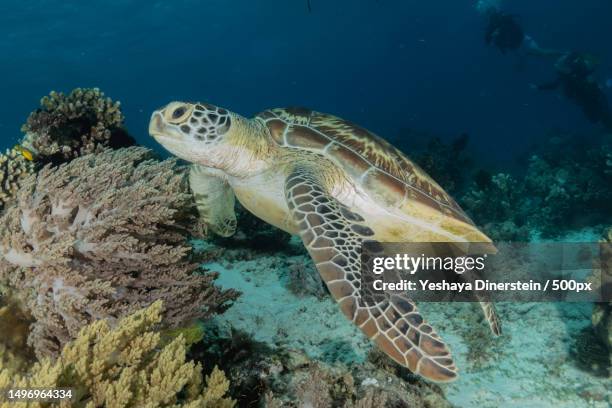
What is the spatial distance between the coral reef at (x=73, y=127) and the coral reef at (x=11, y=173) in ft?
1.64

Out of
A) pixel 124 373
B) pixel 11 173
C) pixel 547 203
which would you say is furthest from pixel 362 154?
pixel 547 203

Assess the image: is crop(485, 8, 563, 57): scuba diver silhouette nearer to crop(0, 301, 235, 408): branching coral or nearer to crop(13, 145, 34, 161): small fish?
crop(13, 145, 34, 161): small fish

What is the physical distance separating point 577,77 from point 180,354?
17.0m

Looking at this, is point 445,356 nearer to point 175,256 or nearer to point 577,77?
point 175,256

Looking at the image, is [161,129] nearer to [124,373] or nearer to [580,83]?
[124,373]

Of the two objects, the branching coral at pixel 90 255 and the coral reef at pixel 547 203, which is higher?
the coral reef at pixel 547 203

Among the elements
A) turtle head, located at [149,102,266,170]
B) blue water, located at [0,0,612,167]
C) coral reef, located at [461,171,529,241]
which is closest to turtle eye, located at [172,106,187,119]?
turtle head, located at [149,102,266,170]

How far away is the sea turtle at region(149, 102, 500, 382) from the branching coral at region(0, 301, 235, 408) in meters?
1.21

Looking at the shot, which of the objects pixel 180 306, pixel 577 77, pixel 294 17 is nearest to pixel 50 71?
pixel 294 17

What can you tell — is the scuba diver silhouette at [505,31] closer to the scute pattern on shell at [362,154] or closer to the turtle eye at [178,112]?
the scute pattern on shell at [362,154]

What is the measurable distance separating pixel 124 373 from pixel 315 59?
94.9m

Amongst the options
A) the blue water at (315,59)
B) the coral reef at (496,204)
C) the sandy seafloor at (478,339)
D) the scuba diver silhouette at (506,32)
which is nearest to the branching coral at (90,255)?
the sandy seafloor at (478,339)

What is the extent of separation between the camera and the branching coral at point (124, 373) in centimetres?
163

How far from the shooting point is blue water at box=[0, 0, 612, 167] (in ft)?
134
